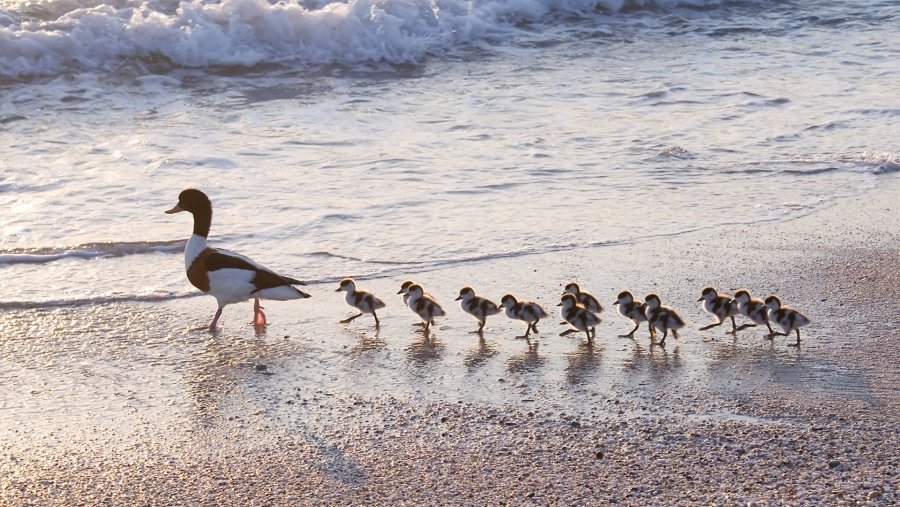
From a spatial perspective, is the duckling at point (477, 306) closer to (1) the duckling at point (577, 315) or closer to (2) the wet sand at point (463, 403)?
(2) the wet sand at point (463, 403)

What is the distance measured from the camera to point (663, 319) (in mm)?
7383

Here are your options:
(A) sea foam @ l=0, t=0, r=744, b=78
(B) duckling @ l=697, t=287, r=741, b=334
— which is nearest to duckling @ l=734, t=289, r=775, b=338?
(B) duckling @ l=697, t=287, r=741, b=334

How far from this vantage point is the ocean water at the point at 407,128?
9820 mm

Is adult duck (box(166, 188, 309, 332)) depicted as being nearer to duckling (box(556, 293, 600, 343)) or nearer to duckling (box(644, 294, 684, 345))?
duckling (box(556, 293, 600, 343))

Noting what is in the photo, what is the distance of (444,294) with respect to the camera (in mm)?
8508

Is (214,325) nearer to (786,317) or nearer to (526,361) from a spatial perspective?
(526,361)

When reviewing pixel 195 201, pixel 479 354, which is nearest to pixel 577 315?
pixel 479 354

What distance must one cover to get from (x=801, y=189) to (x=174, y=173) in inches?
235

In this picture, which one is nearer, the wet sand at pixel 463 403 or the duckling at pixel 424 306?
the wet sand at pixel 463 403

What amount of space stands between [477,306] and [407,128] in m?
6.45

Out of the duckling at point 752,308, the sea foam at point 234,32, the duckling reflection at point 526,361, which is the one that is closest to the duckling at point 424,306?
the duckling reflection at point 526,361

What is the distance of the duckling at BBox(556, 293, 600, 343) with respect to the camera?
7402 millimetres

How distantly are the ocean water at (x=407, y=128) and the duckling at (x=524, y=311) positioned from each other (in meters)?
1.60

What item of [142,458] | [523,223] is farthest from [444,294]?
[142,458]
